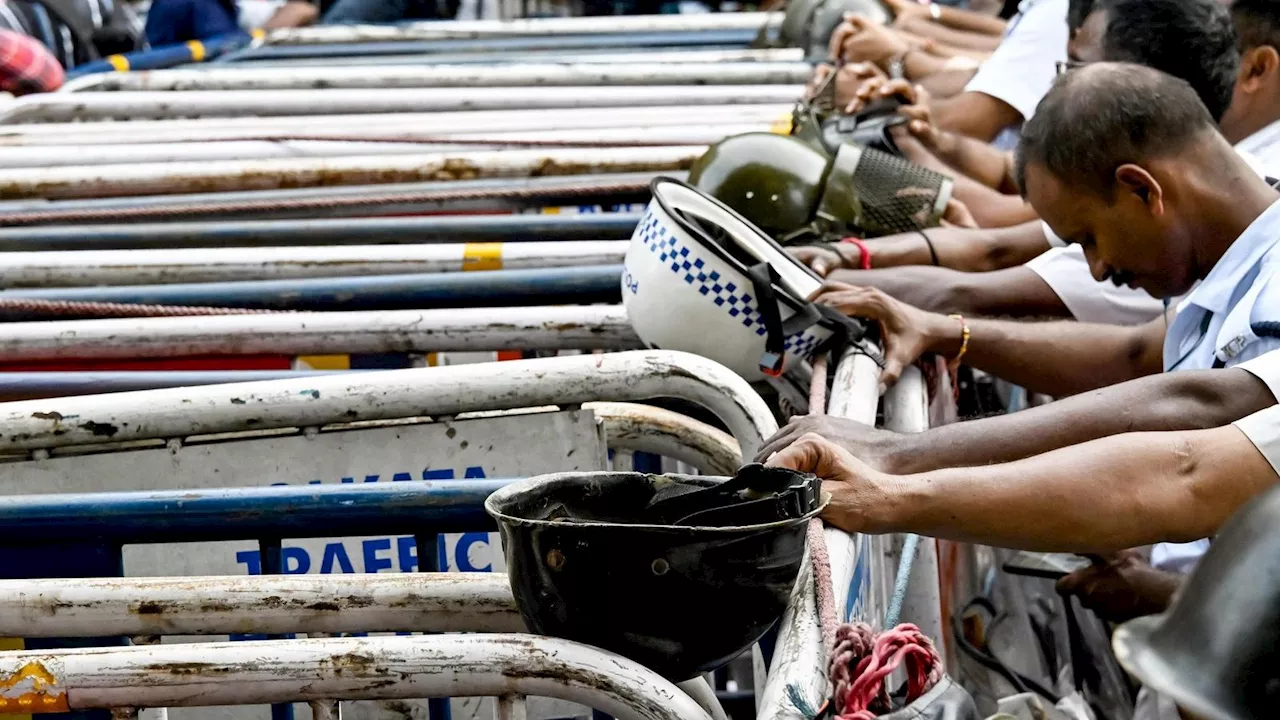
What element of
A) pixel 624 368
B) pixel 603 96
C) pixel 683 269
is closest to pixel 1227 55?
pixel 683 269

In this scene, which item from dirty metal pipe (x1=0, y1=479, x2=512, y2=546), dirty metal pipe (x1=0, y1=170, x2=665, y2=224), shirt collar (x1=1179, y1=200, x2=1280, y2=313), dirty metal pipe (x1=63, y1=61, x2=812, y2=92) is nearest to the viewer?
dirty metal pipe (x1=0, y1=479, x2=512, y2=546)

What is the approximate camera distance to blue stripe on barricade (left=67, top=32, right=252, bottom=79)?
20.9 ft

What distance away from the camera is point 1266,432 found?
2.02 metres

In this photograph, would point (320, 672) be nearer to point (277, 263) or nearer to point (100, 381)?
point (100, 381)

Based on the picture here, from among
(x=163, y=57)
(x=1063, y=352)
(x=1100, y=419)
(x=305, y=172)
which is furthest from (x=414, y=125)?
(x=1100, y=419)

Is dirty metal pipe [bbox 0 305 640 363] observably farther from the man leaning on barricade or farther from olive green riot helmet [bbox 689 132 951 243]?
olive green riot helmet [bbox 689 132 951 243]

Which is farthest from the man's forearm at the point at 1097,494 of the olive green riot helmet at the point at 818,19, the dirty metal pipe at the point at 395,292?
the olive green riot helmet at the point at 818,19

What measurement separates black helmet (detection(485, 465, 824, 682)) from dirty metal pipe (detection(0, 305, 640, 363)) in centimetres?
108

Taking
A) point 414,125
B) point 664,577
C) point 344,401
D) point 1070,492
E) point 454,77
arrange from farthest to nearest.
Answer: point 454,77
point 414,125
point 344,401
point 1070,492
point 664,577

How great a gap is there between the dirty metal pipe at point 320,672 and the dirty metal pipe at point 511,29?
20.3 feet

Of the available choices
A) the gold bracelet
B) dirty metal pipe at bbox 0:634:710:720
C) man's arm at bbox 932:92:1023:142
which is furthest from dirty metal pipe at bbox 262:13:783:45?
dirty metal pipe at bbox 0:634:710:720

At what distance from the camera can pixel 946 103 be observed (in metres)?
5.36

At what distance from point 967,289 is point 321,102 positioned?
2717 millimetres

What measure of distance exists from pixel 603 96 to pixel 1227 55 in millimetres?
2509
